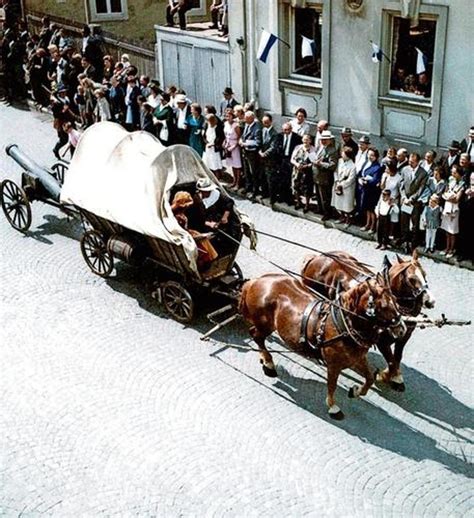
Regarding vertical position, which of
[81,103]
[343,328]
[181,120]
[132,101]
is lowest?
[343,328]

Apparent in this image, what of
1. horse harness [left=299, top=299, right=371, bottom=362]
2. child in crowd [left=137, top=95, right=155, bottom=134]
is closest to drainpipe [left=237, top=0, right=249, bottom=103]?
child in crowd [left=137, top=95, right=155, bottom=134]

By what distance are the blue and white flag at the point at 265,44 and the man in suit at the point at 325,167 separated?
278cm

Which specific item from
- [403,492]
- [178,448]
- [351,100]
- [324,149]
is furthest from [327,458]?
[351,100]

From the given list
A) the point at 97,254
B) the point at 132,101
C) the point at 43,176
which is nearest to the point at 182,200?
the point at 97,254

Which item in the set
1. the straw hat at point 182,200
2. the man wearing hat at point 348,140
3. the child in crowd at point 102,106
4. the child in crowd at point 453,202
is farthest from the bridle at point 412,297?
the child in crowd at point 102,106

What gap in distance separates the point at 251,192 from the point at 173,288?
16.5ft

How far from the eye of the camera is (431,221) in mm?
12570

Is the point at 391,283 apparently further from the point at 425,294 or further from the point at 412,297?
the point at 425,294

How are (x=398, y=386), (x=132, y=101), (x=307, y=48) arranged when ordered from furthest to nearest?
(x=132, y=101) < (x=307, y=48) < (x=398, y=386)

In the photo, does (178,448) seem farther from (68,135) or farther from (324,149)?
(68,135)

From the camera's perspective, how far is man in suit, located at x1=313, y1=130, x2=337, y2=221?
551 inches

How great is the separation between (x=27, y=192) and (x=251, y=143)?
13.9 feet

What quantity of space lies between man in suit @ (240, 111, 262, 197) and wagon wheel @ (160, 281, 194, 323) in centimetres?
470

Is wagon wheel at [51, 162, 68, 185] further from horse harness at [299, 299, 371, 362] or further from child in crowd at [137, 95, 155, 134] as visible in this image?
horse harness at [299, 299, 371, 362]
